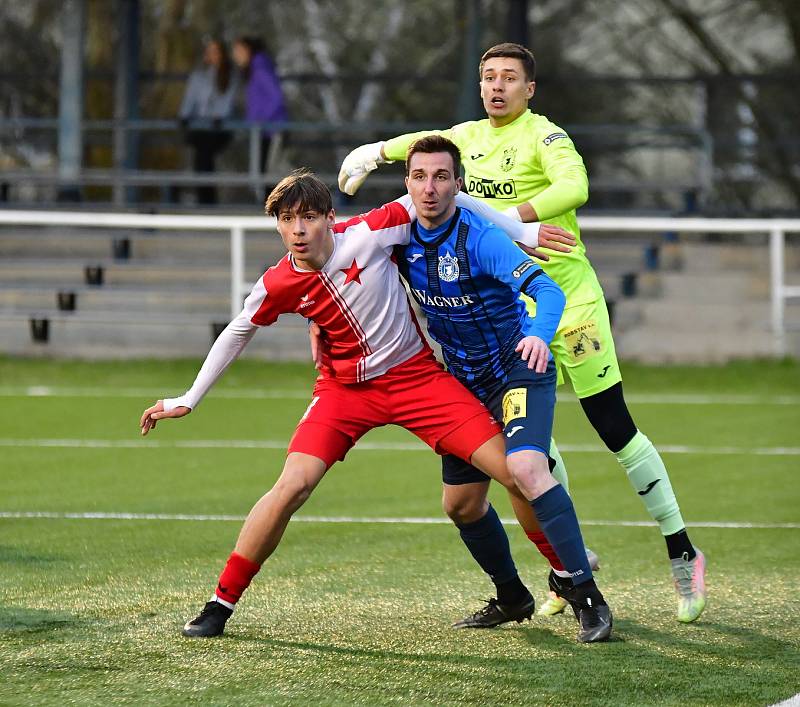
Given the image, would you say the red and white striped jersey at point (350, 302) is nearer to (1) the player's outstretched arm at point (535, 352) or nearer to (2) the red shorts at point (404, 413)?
(2) the red shorts at point (404, 413)

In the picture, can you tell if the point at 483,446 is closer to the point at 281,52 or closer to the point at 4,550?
the point at 4,550

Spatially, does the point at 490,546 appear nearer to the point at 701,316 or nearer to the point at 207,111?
the point at 701,316

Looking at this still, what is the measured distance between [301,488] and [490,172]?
1.69 m

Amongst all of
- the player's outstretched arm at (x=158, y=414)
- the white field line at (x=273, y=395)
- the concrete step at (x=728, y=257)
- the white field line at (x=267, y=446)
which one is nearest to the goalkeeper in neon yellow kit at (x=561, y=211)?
the player's outstretched arm at (x=158, y=414)

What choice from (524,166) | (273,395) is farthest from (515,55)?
(273,395)

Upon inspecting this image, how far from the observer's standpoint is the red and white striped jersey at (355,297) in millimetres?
5664

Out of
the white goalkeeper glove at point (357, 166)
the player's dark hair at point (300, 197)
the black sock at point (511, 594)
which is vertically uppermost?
the white goalkeeper glove at point (357, 166)

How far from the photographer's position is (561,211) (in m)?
6.16

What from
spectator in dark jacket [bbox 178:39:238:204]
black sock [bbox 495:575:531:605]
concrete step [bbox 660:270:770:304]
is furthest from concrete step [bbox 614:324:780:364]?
black sock [bbox 495:575:531:605]

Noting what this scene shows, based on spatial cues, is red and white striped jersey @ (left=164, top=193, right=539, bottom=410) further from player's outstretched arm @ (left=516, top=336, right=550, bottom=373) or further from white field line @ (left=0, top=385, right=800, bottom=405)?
white field line @ (left=0, top=385, right=800, bottom=405)

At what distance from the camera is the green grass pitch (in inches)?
195

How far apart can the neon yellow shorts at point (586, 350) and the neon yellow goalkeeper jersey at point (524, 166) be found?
0.06 meters

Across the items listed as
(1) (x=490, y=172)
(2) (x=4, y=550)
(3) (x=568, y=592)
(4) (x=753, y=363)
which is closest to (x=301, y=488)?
(3) (x=568, y=592)

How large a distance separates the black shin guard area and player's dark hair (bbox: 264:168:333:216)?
4.62ft
